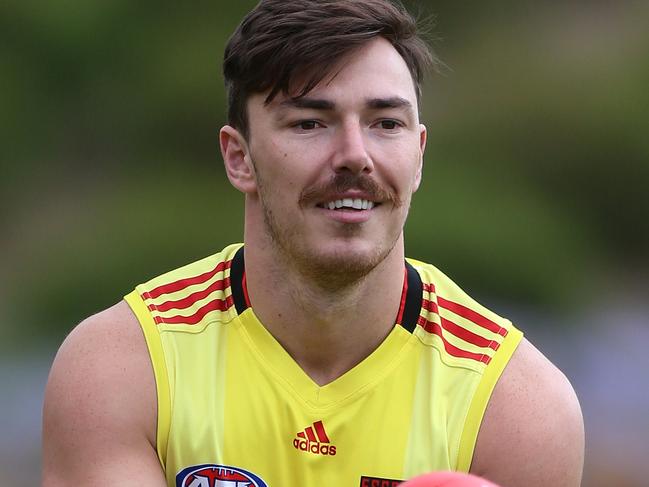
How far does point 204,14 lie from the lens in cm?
1019

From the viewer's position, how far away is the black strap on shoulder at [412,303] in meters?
3.56

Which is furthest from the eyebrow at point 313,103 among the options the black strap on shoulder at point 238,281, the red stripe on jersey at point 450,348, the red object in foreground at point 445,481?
the red object in foreground at point 445,481

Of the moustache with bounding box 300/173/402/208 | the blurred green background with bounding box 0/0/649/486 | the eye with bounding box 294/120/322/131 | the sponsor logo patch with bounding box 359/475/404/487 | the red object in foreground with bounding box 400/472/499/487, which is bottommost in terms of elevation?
the sponsor logo patch with bounding box 359/475/404/487

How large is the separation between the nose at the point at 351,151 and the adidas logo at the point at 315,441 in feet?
2.36

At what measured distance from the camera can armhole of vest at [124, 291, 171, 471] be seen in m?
3.38

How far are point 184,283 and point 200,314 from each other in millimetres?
142

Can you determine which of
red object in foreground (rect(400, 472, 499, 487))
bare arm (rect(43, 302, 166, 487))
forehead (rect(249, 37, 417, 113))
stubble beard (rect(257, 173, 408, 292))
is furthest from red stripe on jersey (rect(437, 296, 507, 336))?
red object in foreground (rect(400, 472, 499, 487))

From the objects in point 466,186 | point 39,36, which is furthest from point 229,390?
point 39,36

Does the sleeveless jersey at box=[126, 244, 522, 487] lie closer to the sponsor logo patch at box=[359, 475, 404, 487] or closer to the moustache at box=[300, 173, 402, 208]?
the sponsor logo patch at box=[359, 475, 404, 487]

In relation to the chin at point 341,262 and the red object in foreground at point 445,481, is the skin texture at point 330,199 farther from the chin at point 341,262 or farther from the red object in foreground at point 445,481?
the red object in foreground at point 445,481

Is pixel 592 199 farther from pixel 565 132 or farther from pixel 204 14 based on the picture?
pixel 204 14

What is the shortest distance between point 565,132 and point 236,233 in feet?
9.43

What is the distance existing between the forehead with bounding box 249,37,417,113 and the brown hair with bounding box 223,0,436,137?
0.06 feet

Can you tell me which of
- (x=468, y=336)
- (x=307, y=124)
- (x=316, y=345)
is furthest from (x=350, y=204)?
(x=468, y=336)
